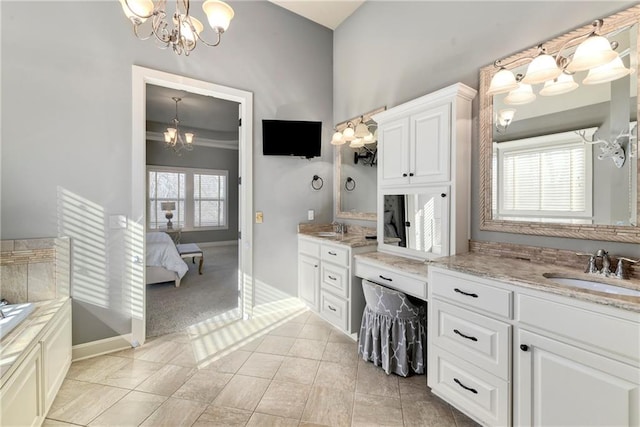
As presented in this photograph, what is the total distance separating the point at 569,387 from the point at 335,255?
6.07 ft

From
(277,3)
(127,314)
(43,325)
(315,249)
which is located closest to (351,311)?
(315,249)

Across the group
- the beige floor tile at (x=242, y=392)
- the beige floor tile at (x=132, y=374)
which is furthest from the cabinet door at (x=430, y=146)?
the beige floor tile at (x=132, y=374)

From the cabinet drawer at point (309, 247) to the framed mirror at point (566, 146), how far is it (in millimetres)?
1621

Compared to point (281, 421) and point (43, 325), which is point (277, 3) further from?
point (281, 421)

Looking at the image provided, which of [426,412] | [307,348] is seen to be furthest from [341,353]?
[426,412]

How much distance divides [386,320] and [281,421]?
973mm

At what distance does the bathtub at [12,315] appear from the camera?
152 centimetres

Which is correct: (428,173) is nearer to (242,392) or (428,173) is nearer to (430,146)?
(430,146)

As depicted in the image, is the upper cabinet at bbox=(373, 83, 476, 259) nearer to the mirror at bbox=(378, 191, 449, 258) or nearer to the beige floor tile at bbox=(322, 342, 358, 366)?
the mirror at bbox=(378, 191, 449, 258)

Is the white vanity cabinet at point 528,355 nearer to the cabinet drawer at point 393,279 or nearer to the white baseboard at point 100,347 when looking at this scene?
the cabinet drawer at point 393,279

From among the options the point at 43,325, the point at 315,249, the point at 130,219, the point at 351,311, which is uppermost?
the point at 130,219

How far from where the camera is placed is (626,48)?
151 centimetres

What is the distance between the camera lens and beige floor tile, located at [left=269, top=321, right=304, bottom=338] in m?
2.76

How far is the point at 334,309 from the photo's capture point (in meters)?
2.79
